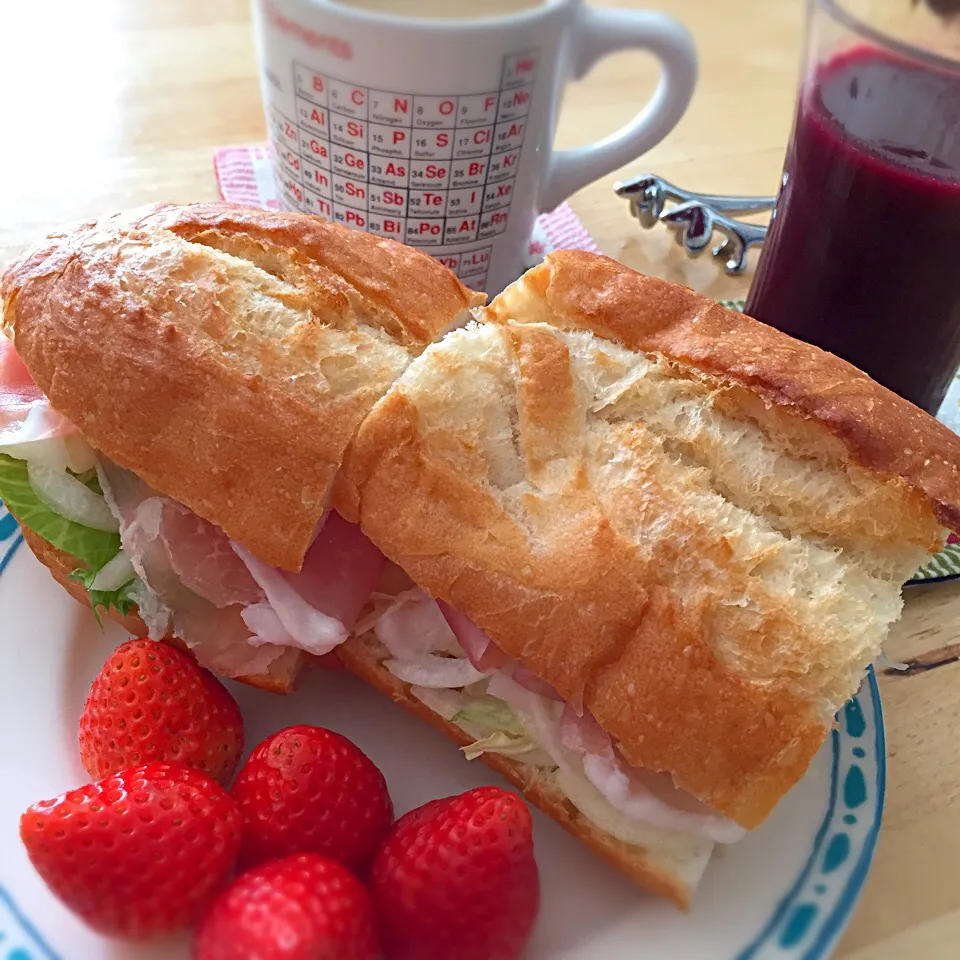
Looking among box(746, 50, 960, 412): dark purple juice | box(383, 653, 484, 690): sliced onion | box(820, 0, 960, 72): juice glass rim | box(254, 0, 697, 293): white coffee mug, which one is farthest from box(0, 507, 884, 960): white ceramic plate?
box(820, 0, 960, 72): juice glass rim

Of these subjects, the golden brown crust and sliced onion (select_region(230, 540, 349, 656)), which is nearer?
the golden brown crust

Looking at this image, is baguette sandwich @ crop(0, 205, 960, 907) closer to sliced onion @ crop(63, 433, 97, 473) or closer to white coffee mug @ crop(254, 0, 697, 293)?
sliced onion @ crop(63, 433, 97, 473)

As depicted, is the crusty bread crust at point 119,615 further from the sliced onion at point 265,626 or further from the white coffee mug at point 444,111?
the white coffee mug at point 444,111

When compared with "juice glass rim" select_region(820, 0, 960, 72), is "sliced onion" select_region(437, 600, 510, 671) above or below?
below

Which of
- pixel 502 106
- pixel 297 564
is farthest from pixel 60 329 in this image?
pixel 502 106

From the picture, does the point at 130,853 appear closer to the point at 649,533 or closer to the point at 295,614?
the point at 295,614

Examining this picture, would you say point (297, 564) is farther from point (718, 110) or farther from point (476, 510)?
point (718, 110)
